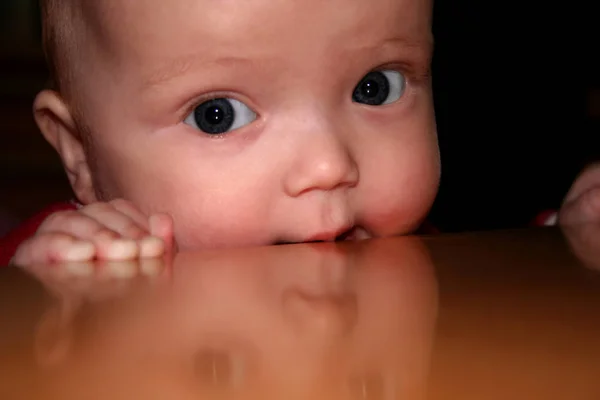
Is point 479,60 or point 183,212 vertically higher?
point 479,60

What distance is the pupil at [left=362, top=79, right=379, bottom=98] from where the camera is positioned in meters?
1.02

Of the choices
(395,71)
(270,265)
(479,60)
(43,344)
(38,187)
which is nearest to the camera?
(43,344)

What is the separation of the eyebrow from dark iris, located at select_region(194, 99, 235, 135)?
51 mm

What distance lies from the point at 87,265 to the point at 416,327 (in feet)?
1.05

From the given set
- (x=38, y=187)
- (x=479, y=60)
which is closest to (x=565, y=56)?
(x=479, y=60)

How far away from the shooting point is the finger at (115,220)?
846 mm

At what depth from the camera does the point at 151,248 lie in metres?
0.74

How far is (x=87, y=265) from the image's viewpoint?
27.4 inches

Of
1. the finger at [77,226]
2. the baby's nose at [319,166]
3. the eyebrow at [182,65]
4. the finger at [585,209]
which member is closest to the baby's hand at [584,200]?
the finger at [585,209]

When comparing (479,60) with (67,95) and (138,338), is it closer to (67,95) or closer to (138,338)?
(67,95)

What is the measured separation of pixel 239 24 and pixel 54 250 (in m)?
0.28

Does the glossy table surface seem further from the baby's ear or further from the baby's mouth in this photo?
the baby's ear

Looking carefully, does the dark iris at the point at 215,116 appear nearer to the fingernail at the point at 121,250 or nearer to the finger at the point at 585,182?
the fingernail at the point at 121,250

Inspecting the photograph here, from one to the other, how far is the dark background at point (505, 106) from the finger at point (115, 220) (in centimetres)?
93
